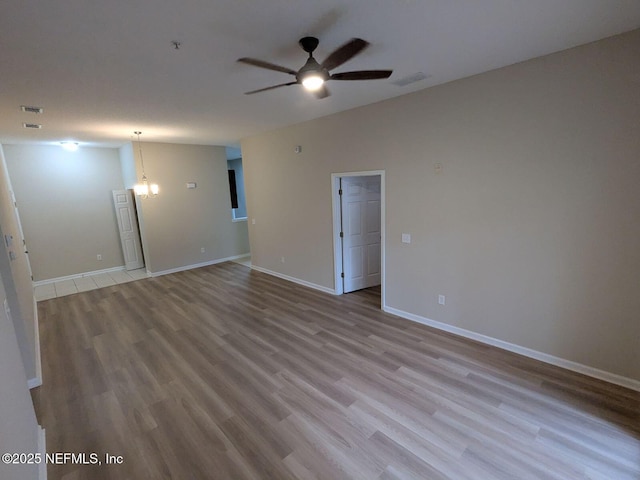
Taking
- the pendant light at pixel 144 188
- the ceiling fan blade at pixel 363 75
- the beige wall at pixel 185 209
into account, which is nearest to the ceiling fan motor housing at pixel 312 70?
the ceiling fan blade at pixel 363 75

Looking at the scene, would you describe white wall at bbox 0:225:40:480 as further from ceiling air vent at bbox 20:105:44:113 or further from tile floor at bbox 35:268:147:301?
tile floor at bbox 35:268:147:301

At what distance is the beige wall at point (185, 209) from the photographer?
6.55 metres

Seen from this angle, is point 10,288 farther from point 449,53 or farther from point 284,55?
point 449,53

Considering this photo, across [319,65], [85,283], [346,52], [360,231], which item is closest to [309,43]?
[319,65]

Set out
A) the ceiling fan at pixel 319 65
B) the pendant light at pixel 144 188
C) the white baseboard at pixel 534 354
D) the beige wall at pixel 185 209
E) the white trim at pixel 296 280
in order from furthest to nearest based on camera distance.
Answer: the beige wall at pixel 185 209 < the pendant light at pixel 144 188 < the white trim at pixel 296 280 < the white baseboard at pixel 534 354 < the ceiling fan at pixel 319 65

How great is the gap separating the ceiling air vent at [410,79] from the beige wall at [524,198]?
365 mm

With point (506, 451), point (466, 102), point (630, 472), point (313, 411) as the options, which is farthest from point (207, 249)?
point (630, 472)

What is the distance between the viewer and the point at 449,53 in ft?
8.29

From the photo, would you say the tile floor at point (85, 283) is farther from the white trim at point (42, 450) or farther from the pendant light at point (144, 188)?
the white trim at point (42, 450)

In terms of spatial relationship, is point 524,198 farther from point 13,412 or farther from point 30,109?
point 30,109

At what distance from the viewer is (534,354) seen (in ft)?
9.89

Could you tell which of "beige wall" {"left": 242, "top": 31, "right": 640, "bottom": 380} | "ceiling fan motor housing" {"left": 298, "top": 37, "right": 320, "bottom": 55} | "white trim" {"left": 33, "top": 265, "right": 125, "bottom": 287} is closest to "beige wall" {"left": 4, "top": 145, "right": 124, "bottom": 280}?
"white trim" {"left": 33, "top": 265, "right": 125, "bottom": 287}

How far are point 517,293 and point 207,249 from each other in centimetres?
674

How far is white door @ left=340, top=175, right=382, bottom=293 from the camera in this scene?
4.93 metres
